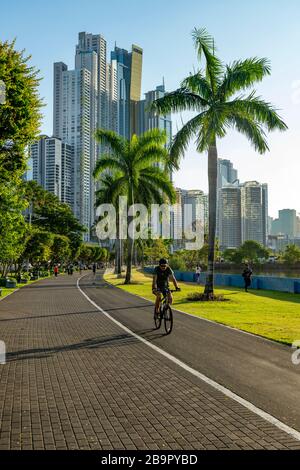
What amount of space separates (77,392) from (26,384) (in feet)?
3.18

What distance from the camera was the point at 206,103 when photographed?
23.1 metres

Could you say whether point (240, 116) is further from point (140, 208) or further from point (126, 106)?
point (126, 106)

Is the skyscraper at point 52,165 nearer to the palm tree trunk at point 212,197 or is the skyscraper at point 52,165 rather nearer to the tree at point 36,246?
the tree at point 36,246

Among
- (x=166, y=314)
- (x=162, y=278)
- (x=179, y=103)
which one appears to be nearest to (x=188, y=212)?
(x=179, y=103)

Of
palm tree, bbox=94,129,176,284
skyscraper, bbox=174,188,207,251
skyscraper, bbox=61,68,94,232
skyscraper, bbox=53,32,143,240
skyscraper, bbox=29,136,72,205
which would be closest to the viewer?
palm tree, bbox=94,129,176,284

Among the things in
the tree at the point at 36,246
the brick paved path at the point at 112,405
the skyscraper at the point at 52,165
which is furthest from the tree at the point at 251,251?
the brick paved path at the point at 112,405

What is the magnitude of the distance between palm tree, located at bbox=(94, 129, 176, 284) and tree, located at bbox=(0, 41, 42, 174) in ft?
57.1

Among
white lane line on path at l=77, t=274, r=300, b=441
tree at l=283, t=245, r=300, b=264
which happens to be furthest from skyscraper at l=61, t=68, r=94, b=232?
white lane line on path at l=77, t=274, r=300, b=441

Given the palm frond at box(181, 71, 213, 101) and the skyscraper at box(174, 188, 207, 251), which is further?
the skyscraper at box(174, 188, 207, 251)

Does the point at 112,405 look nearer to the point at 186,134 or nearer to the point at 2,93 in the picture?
the point at 2,93

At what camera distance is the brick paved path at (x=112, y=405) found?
5.07m

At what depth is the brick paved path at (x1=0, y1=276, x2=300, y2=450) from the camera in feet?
16.6

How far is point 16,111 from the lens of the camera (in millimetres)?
18172

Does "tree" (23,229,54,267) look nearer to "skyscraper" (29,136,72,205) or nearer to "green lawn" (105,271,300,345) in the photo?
"green lawn" (105,271,300,345)
